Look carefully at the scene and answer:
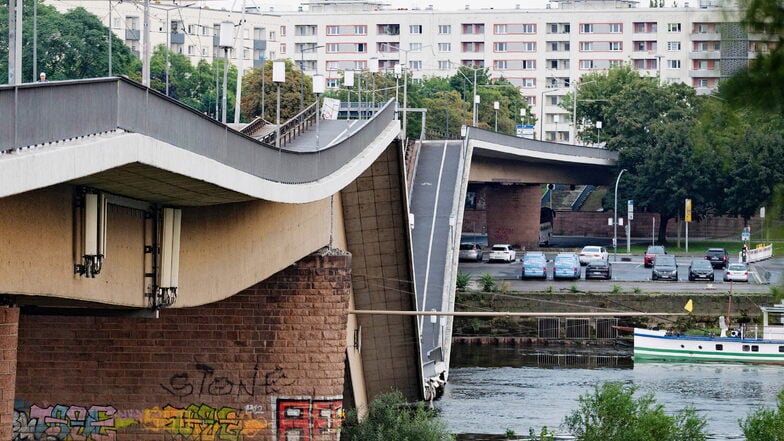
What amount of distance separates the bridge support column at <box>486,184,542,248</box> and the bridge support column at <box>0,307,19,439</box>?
86.6 meters

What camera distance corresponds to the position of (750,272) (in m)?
80.4

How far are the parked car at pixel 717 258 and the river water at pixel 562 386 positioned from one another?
22.5 metres

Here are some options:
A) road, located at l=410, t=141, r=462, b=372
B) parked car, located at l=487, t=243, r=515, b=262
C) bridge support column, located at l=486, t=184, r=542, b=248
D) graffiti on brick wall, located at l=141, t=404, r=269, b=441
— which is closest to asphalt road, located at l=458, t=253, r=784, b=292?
parked car, located at l=487, t=243, r=515, b=262

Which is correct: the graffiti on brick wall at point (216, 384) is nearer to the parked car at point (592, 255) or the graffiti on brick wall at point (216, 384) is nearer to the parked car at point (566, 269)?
the parked car at point (566, 269)

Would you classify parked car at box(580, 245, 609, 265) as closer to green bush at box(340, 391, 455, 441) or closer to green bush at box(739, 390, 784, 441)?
green bush at box(340, 391, 455, 441)

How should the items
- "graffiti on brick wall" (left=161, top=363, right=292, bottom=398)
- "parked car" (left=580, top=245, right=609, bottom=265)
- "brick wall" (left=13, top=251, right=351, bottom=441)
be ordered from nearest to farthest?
1. "brick wall" (left=13, top=251, right=351, bottom=441)
2. "graffiti on brick wall" (left=161, top=363, right=292, bottom=398)
3. "parked car" (left=580, top=245, right=609, bottom=265)

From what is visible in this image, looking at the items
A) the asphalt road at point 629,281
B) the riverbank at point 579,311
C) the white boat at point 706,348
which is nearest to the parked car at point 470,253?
the asphalt road at point 629,281

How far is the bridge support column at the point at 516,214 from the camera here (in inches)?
4149

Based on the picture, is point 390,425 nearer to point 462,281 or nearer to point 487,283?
point 487,283

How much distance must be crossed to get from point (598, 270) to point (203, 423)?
51.8 metres

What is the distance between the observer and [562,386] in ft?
183

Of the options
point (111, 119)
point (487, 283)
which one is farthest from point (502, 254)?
point (111, 119)

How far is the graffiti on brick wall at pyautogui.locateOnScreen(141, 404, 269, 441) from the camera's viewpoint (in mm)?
32125

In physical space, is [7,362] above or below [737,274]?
above
